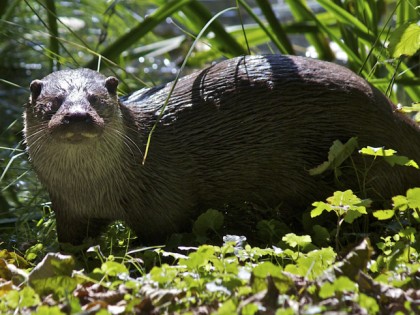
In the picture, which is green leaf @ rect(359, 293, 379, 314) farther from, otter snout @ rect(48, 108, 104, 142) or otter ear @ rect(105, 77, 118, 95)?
otter ear @ rect(105, 77, 118, 95)

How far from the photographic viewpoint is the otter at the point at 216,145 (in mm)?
3727

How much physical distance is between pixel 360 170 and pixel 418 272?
77cm

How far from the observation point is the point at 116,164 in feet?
12.2

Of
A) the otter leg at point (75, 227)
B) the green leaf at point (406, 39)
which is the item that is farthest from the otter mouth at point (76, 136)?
the green leaf at point (406, 39)

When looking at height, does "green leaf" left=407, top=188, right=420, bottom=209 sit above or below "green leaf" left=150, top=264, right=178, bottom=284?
below

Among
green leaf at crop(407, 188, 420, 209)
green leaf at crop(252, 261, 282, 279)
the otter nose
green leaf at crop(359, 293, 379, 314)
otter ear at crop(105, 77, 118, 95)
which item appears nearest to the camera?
green leaf at crop(359, 293, 379, 314)

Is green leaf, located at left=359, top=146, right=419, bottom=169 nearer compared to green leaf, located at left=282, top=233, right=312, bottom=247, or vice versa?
green leaf, located at left=282, top=233, right=312, bottom=247

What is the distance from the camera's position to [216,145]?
3.84 metres

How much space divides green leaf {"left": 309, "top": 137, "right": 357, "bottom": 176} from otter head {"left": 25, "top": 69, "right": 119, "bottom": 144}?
87cm

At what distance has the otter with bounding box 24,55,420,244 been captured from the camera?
3.73 metres

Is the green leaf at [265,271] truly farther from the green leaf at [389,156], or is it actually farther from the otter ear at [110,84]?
the otter ear at [110,84]

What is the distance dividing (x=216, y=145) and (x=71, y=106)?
0.66 m

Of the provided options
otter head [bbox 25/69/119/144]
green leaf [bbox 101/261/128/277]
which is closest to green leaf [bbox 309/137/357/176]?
otter head [bbox 25/69/119/144]

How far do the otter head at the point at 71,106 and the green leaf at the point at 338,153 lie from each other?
2.86ft
